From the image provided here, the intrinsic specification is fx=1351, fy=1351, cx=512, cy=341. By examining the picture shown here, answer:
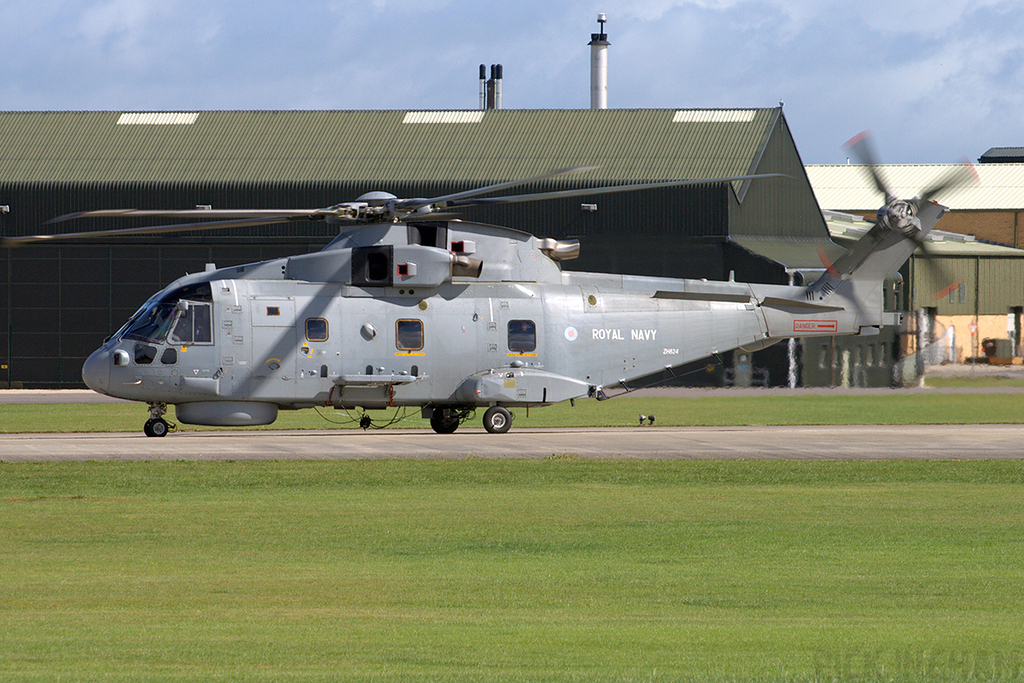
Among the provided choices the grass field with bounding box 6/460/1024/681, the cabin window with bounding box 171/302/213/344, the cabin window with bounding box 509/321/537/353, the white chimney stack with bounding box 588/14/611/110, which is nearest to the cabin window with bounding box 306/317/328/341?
the cabin window with bounding box 171/302/213/344

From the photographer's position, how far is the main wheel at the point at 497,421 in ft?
108

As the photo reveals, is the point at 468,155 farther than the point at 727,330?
Yes

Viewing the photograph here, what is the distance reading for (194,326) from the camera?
30656mm

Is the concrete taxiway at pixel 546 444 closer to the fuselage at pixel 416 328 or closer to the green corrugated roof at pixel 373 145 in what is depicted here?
the fuselage at pixel 416 328

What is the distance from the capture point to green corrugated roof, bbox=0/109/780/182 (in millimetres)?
62688

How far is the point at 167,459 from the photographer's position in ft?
85.3

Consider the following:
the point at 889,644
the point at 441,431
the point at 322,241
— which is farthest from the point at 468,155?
the point at 889,644

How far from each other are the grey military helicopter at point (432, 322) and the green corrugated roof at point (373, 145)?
2702cm

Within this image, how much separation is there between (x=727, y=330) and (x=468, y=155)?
3215 cm

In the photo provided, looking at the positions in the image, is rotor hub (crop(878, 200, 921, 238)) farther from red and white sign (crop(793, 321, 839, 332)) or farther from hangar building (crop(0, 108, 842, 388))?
hangar building (crop(0, 108, 842, 388))

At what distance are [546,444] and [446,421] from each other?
5111 millimetres

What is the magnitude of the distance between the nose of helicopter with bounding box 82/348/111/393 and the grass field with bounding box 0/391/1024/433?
5.17 m

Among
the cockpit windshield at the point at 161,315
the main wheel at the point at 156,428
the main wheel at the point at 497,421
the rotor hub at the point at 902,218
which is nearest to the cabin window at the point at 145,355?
the cockpit windshield at the point at 161,315

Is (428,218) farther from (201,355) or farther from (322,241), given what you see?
(322,241)
